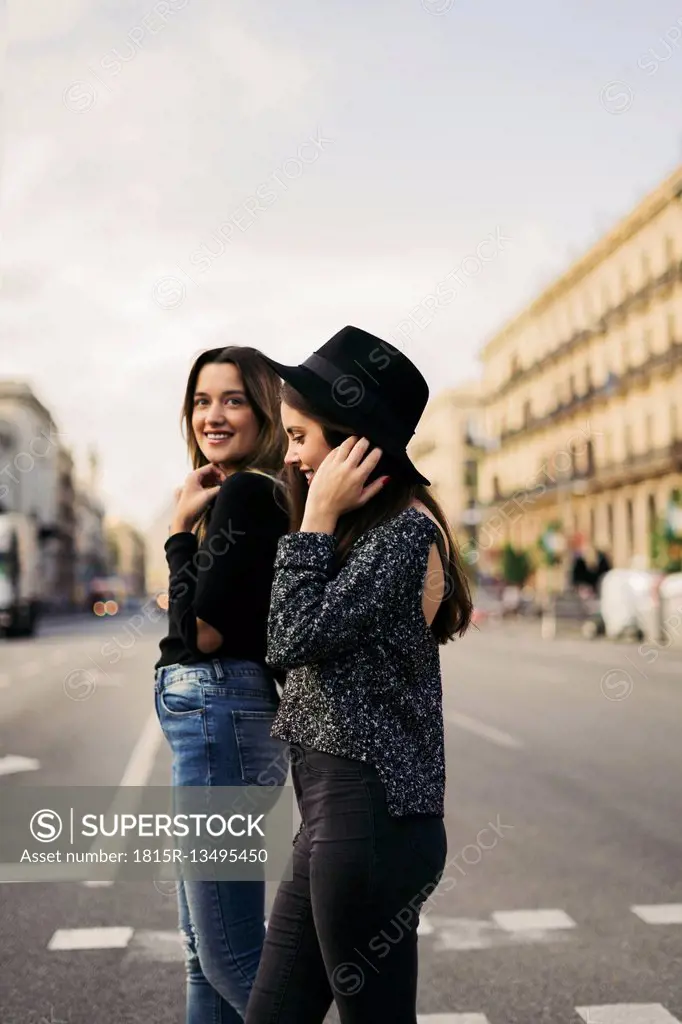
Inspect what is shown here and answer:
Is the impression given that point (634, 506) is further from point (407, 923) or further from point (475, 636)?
point (407, 923)

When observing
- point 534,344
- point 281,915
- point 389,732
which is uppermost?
point 534,344

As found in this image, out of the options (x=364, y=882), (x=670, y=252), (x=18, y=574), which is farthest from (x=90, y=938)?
(x=670, y=252)

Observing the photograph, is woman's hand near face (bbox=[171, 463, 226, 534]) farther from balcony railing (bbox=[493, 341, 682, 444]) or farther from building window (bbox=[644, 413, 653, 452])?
building window (bbox=[644, 413, 653, 452])

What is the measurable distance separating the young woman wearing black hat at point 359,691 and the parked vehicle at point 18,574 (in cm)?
3608

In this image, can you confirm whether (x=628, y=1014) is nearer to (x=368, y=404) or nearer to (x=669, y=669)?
(x=368, y=404)

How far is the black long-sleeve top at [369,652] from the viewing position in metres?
2.23

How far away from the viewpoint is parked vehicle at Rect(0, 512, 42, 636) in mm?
37531

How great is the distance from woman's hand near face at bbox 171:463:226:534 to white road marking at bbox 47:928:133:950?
2.53 m

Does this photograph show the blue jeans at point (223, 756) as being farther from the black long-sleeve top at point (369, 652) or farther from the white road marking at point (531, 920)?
the white road marking at point (531, 920)

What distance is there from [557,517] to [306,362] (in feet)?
222

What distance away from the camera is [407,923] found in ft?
7.39

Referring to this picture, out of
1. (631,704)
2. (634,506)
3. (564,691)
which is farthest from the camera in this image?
(634,506)

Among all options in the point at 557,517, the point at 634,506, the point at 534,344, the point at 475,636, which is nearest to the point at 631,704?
the point at 475,636

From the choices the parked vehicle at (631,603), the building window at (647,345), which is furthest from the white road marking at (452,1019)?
the building window at (647,345)
